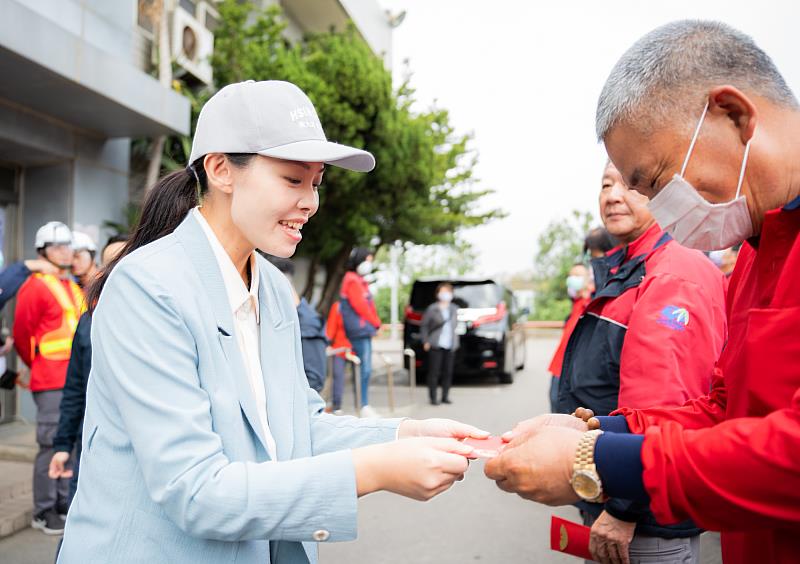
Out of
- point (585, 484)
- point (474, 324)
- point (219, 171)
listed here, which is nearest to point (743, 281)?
point (585, 484)

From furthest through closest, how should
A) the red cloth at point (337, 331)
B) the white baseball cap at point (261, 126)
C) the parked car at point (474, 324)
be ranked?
1. the parked car at point (474, 324)
2. the red cloth at point (337, 331)
3. the white baseball cap at point (261, 126)

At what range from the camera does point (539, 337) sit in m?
29.9

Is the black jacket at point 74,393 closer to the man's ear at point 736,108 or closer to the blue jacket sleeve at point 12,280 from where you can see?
the blue jacket sleeve at point 12,280

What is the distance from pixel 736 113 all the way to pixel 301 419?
1.30m

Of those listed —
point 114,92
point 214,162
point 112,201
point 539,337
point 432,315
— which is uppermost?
point 114,92

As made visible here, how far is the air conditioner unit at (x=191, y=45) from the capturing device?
9.08 metres

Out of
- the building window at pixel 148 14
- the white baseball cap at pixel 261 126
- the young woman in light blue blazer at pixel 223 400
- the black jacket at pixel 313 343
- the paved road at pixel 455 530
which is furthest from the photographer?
the building window at pixel 148 14

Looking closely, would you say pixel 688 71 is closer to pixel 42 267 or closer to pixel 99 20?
pixel 42 267

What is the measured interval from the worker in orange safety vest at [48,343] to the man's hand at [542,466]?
4.21 metres

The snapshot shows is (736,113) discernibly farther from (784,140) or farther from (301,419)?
(301,419)

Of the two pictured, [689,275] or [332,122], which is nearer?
[689,275]

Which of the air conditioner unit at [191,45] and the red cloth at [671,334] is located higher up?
the air conditioner unit at [191,45]

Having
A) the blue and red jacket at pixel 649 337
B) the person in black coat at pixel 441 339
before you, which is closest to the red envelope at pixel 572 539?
the blue and red jacket at pixel 649 337

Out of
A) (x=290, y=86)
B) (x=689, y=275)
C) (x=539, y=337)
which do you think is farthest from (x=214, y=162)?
(x=539, y=337)
